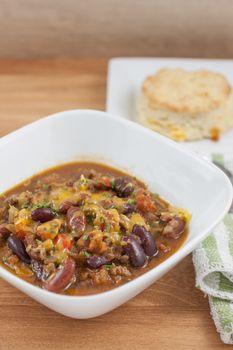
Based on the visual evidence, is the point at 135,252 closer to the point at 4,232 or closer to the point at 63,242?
the point at 63,242

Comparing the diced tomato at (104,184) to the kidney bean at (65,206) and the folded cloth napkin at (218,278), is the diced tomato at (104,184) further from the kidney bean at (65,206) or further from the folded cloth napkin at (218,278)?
the folded cloth napkin at (218,278)

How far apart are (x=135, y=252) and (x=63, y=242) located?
28cm

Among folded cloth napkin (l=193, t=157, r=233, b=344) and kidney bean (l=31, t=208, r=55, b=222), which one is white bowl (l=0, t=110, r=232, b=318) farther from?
kidney bean (l=31, t=208, r=55, b=222)

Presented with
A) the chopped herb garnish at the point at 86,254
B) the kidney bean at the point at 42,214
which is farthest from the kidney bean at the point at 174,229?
the kidney bean at the point at 42,214

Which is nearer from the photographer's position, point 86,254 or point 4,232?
point 86,254

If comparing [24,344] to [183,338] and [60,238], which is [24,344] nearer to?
[60,238]

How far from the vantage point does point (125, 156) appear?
2955 mm

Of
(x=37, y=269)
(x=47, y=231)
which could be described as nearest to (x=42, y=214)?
(x=47, y=231)

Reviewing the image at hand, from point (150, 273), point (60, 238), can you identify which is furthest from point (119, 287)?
point (60, 238)

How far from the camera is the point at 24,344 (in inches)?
87.3

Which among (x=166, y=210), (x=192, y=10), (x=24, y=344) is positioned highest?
(x=192, y=10)

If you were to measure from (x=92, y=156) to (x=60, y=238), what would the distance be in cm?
81

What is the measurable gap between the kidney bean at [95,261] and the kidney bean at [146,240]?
179mm

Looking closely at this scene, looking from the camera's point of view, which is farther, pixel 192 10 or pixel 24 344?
pixel 192 10
